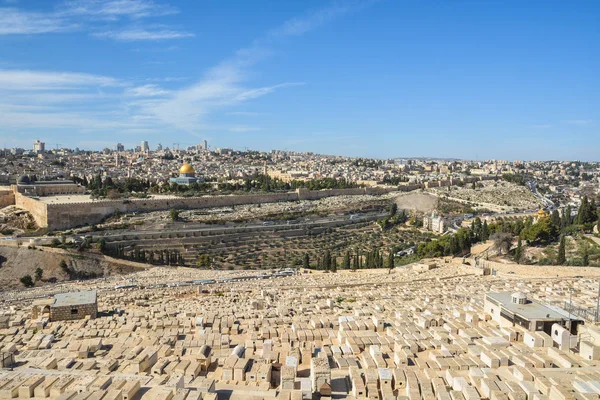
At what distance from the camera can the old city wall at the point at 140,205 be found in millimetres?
28014

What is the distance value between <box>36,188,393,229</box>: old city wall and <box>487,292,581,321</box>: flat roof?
25179mm

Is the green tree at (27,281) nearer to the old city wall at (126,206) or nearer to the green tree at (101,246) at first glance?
the green tree at (101,246)

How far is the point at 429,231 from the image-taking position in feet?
102

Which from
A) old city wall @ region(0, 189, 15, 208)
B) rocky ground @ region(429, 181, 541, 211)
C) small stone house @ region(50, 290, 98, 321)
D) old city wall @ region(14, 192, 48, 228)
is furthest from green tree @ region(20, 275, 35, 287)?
rocky ground @ region(429, 181, 541, 211)

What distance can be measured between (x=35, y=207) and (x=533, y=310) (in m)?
28.7

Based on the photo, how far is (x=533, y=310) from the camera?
10.2m

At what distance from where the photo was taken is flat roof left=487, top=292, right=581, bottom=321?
9.74 m

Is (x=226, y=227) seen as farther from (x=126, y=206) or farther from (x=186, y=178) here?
(x=186, y=178)

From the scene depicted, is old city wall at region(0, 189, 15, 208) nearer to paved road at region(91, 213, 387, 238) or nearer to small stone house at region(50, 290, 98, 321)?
paved road at region(91, 213, 387, 238)

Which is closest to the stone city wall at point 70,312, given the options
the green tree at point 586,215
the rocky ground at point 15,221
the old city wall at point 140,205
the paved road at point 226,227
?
the paved road at point 226,227

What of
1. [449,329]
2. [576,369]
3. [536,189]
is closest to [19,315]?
[449,329]

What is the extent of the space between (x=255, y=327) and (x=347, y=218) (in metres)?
24.9

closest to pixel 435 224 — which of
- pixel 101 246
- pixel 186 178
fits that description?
pixel 101 246

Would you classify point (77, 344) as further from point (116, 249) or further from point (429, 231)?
point (429, 231)
